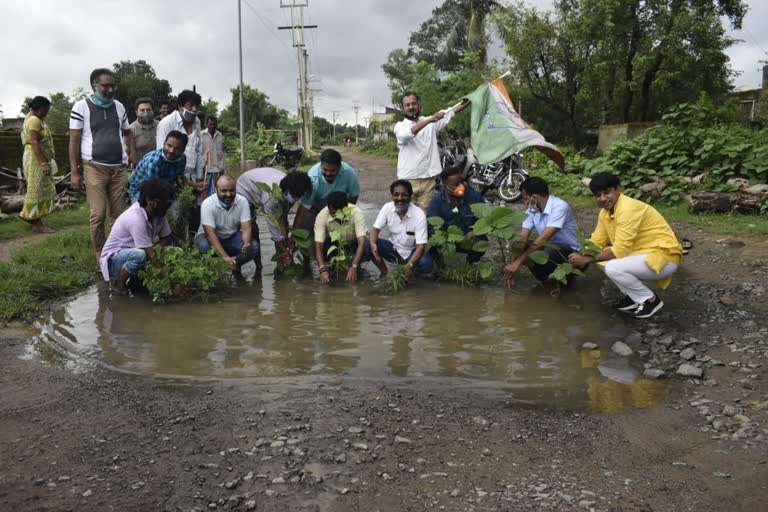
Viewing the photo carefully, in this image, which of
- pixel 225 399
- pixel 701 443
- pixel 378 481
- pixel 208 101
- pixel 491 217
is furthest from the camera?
pixel 208 101

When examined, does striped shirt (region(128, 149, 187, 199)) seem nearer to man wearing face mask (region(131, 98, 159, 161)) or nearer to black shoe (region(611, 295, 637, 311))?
man wearing face mask (region(131, 98, 159, 161))

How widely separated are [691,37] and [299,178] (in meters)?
15.8

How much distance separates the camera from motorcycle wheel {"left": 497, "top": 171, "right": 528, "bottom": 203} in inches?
423

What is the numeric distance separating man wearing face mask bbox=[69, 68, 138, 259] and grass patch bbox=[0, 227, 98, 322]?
16.3 inches

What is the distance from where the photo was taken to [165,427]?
111 inches

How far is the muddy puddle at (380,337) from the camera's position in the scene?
11.5 ft

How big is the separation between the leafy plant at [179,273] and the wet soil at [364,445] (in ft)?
4.34

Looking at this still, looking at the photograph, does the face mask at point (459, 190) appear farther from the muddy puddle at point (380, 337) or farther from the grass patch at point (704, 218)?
the grass patch at point (704, 218)

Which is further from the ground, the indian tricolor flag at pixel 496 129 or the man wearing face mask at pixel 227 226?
the indian tricolor flag at pixel 496 129

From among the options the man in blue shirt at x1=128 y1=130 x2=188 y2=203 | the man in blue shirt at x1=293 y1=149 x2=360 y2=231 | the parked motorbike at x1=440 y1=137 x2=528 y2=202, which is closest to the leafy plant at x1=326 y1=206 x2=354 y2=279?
the man in blue shirt at x1=293 y1=149 x2=360 y2=231

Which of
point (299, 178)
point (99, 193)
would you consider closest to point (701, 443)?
point (299, 178)

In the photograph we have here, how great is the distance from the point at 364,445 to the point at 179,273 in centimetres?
294

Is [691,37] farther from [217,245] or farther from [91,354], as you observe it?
[91,354]

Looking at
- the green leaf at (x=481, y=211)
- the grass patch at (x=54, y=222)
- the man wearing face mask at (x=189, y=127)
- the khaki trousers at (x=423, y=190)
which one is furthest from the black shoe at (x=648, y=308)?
the grass patch at (x=54, y=222)
